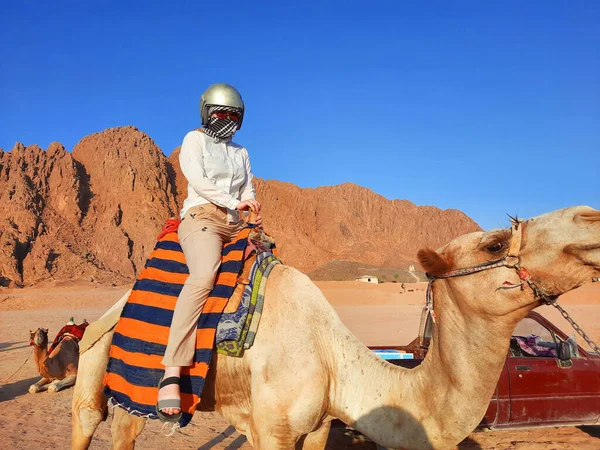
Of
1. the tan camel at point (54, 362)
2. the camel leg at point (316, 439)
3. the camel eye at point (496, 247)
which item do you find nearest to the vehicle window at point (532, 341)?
the camel leg at point (316, 439)

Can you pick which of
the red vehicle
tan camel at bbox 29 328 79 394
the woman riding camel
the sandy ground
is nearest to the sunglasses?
the woman riding camel

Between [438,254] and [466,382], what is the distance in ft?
2.63

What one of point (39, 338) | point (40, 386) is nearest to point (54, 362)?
point (40, 386)

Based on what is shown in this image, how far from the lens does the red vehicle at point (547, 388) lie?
6453mm

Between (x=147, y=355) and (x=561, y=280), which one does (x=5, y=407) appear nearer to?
(x=147, y=355)

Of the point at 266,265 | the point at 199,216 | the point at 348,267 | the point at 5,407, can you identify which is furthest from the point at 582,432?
the point at 348,267

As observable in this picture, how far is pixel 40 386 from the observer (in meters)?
9.55

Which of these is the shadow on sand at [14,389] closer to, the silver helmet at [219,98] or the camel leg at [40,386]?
the camel leg at [40,386]

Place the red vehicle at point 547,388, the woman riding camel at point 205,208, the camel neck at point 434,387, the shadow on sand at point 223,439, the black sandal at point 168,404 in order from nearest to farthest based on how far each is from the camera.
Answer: the camel neck at point 434,387, the black sandal at point 168,404, the woman riding camel at point 205,208, the red vehicle at point 547,388, the shadow on sand at point 223,439

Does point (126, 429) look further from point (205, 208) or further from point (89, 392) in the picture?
point (205, 208)

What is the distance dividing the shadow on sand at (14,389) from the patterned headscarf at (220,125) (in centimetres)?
771

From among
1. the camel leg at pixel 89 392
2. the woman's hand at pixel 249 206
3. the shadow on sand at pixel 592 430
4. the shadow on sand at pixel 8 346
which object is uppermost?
the woman's hand at pixel 249 206

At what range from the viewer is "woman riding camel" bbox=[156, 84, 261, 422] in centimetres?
338

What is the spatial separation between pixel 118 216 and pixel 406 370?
2790 inches
